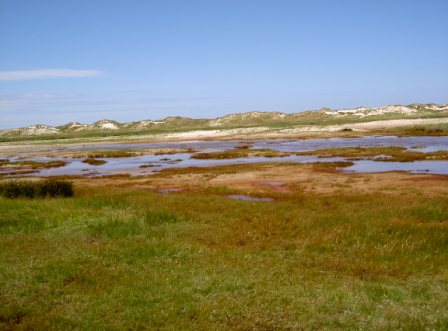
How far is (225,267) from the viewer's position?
1178 cm

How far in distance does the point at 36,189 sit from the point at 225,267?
56.7 feet

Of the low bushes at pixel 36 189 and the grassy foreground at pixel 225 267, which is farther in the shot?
the low bushes at pixel 36 189

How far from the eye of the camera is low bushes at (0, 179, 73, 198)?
2456 centimetres

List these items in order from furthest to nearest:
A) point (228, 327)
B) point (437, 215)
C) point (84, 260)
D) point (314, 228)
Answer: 1. point (437, 215)
2. point (314, 228)
3. point (84, 260)
4. point (228, 327)

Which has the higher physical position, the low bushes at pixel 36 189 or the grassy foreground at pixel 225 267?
the low bushes at pixel 36 189

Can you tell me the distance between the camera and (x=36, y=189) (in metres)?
25.0

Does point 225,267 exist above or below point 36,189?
below

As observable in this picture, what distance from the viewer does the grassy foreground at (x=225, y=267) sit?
8906mm

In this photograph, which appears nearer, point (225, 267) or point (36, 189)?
point (225, 267)

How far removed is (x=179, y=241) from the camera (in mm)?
14469

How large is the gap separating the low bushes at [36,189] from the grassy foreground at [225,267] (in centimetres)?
556

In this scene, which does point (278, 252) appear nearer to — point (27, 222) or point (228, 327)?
point (228, 327)

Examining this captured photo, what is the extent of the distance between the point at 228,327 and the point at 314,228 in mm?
8760

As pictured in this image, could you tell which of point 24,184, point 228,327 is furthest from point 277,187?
point 228,327
